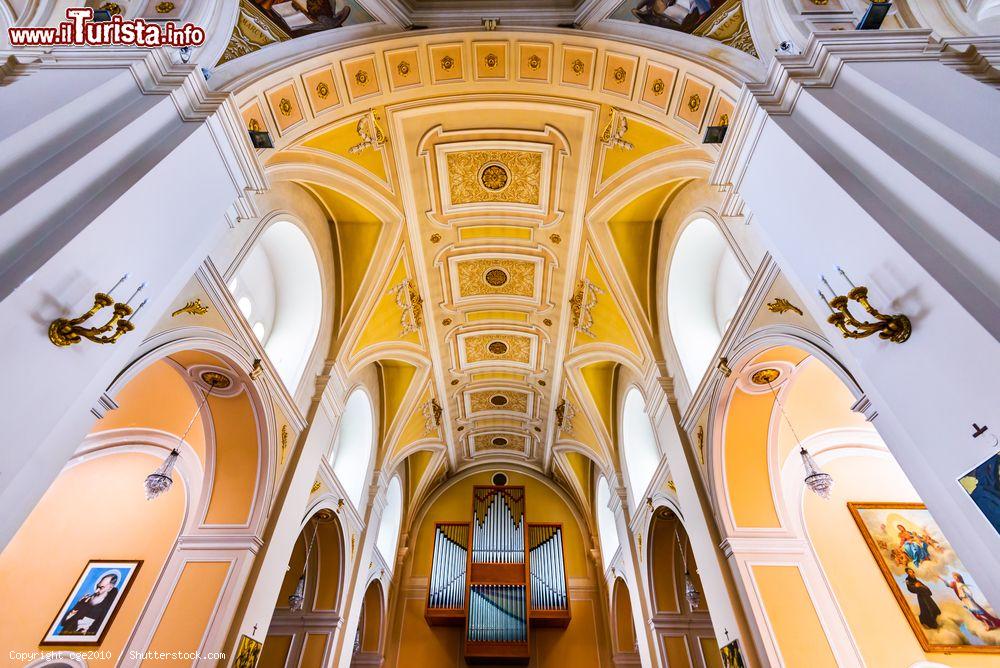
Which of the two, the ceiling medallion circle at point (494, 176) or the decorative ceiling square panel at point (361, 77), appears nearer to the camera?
the decorative ceiling square panel at point (361, 77)

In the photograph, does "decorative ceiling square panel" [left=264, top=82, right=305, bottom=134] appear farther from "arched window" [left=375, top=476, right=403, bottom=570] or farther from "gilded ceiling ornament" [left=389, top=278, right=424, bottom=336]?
"arched window" [left=375, top=476, right=403, bottom=570]

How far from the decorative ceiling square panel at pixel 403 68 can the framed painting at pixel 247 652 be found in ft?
23.1

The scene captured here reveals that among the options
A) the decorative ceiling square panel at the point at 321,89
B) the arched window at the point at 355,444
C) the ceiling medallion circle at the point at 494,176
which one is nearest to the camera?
the decorative ceiling square panel at the point at 321,89

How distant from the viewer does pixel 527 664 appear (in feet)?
43.9

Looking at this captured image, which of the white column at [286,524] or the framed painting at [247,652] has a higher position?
the white column at [286,524]

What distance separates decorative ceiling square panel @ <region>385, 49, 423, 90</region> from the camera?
6234mm

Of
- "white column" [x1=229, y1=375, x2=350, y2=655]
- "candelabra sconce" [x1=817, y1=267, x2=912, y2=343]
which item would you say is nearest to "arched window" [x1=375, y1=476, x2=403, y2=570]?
"white column" [x1=229, y1=375, x2=350, y2=655]

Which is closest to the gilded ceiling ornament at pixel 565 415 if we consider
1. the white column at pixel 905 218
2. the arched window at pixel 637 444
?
the arched window at pixel 637 444

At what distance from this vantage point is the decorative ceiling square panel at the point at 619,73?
6000mm

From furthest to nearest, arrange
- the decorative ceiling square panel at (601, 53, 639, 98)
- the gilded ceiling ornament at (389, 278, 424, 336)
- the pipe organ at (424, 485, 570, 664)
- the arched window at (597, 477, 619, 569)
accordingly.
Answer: the arched window at (597, 477, 619, 569), the pipe organ at (424, 485, 570, 664), the gilded ceiling ornament at (389, 278, 424, 336), the decorative ceiling square panel at (601, 53, 639, 98)

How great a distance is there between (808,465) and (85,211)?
256 inches

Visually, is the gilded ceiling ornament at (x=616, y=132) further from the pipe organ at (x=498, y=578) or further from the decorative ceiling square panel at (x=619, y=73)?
the pipe organ at (x=498, y=578)

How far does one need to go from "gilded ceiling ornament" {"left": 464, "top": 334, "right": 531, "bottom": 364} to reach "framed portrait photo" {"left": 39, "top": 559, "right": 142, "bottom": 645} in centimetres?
732

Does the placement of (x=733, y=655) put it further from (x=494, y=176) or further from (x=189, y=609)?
(x=494, y=176)
